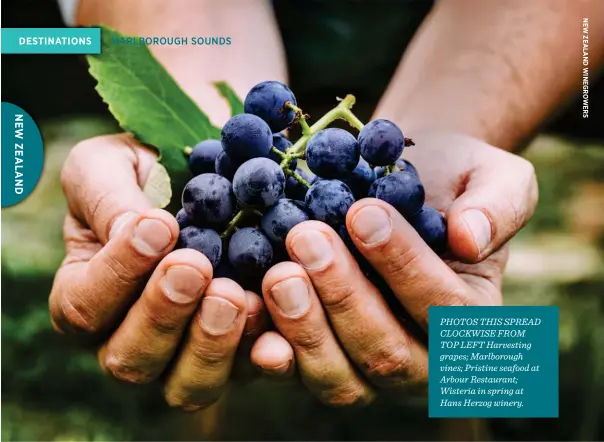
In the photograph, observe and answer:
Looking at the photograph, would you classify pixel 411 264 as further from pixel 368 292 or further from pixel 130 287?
pixel 130 287

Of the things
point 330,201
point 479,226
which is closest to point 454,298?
point 479,226

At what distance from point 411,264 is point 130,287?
0.87ft

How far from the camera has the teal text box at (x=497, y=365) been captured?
67 centimetres

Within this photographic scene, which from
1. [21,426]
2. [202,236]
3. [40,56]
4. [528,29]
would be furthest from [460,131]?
[21,426]

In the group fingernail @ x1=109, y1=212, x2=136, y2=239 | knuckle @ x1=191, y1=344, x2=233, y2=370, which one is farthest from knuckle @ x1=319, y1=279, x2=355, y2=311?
fingernail @ x1=109, y1=212, x2=136, y2=239

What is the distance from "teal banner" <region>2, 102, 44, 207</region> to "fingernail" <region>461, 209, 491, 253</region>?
1.79ft

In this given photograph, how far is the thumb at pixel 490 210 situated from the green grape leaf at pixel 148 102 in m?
0.28

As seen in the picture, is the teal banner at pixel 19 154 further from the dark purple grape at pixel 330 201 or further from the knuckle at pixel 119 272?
the dark purple grape at pixel 330 201

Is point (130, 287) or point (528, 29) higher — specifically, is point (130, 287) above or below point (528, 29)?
below

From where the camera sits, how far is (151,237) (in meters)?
0.51

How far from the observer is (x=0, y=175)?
762 millimetres

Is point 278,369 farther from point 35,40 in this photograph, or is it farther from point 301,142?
point 35,40

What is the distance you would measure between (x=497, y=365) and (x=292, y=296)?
0.97 feet

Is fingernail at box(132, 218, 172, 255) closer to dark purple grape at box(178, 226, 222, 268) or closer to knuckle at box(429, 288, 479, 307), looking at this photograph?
dark purple grape at box(178, 226, 222, 268)
